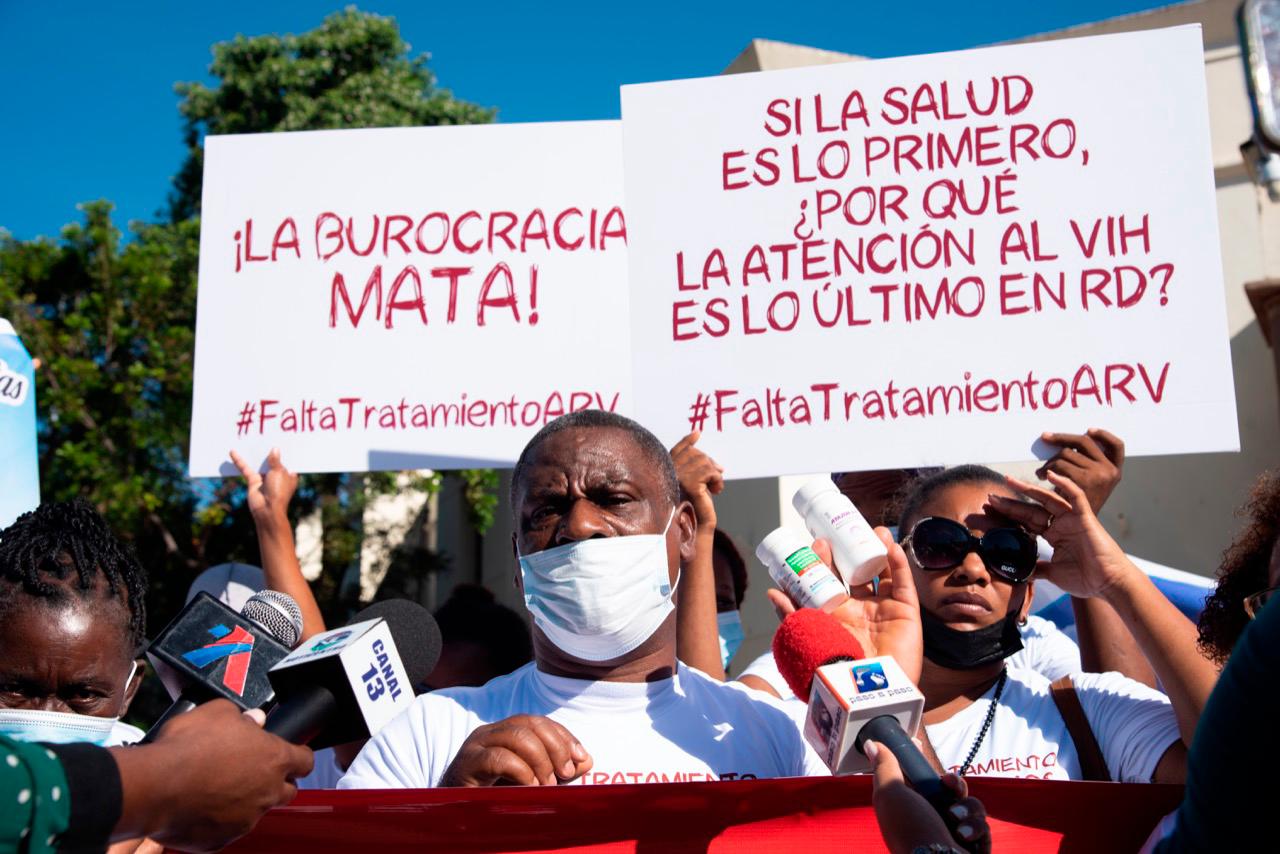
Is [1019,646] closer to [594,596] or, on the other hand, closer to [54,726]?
[594,596]

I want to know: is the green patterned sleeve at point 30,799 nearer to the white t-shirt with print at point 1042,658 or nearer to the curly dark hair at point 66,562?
the curly dark hair at point 66,562

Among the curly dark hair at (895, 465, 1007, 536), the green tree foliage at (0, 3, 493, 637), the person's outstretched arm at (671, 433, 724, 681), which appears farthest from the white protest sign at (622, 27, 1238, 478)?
the green tree foliage at (0, 3, 493, 637)

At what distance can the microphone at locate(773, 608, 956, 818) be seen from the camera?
2031 millimetres

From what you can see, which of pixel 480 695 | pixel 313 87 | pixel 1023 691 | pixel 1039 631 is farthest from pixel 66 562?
pixel 313 87

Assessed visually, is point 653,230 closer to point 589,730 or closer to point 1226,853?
point 589,730

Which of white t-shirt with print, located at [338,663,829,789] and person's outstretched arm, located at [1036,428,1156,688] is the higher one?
person's outstretched arm, located at [1036,428,1156,688]

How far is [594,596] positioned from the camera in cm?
271

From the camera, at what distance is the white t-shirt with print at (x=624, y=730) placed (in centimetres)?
255

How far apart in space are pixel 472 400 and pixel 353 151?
3.20 feet

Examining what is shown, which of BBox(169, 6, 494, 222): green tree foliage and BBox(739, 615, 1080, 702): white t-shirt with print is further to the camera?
BBox(169, 6, 494, 222): green tree foliage

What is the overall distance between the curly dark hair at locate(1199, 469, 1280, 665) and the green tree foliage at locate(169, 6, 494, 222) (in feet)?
39.6

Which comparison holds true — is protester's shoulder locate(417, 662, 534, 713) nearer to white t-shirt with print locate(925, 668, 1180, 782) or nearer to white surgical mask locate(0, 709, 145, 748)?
white surgical mask locate(0, 709, 145, 748)

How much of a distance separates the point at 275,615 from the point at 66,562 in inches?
21.0

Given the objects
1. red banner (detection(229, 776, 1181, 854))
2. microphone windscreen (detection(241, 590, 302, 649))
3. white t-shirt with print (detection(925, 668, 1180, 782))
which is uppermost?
microphone windscreen (detection(241, 590, 302, 649))
